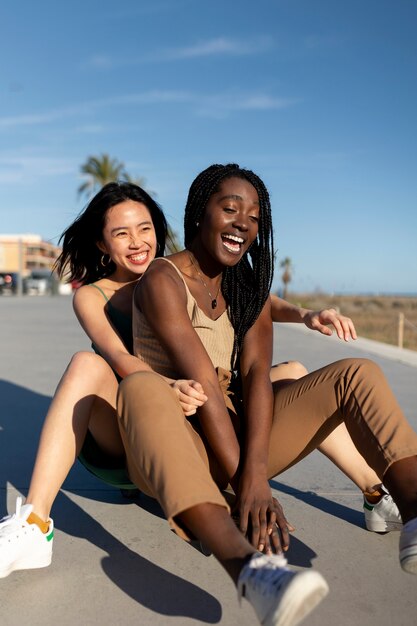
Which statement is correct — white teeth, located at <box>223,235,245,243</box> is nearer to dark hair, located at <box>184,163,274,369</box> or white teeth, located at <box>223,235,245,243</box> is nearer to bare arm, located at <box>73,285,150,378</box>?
dark hair, located at <box>184,163,274,369</box>

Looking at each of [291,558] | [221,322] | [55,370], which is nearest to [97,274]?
[221,322]

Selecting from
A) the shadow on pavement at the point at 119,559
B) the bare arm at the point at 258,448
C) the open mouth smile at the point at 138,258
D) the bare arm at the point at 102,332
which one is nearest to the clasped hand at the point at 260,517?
the bare arm at the point at 258,448

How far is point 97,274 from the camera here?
3.26m

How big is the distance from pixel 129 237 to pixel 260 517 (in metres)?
1.42

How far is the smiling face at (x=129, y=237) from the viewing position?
3051mm

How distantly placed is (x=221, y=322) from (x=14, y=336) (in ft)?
29.2

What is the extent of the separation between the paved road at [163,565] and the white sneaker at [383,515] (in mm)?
50

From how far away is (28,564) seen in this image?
220 centimetres

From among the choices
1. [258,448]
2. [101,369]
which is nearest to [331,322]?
[258,448]

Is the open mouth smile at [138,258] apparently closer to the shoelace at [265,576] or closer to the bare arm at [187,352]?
the bare arm at [187,352]

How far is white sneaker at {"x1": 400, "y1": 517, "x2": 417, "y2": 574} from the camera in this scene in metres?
1.84

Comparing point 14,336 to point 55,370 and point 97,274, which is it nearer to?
point 55,370

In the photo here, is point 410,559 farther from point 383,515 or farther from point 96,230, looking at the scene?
point 96,230

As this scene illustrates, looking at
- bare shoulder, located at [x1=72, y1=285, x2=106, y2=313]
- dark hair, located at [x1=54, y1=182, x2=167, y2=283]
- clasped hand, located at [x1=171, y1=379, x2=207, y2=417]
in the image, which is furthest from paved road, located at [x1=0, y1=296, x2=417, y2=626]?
dark hair, located at [x1=54, y1=182, x2=167, y2=283]
